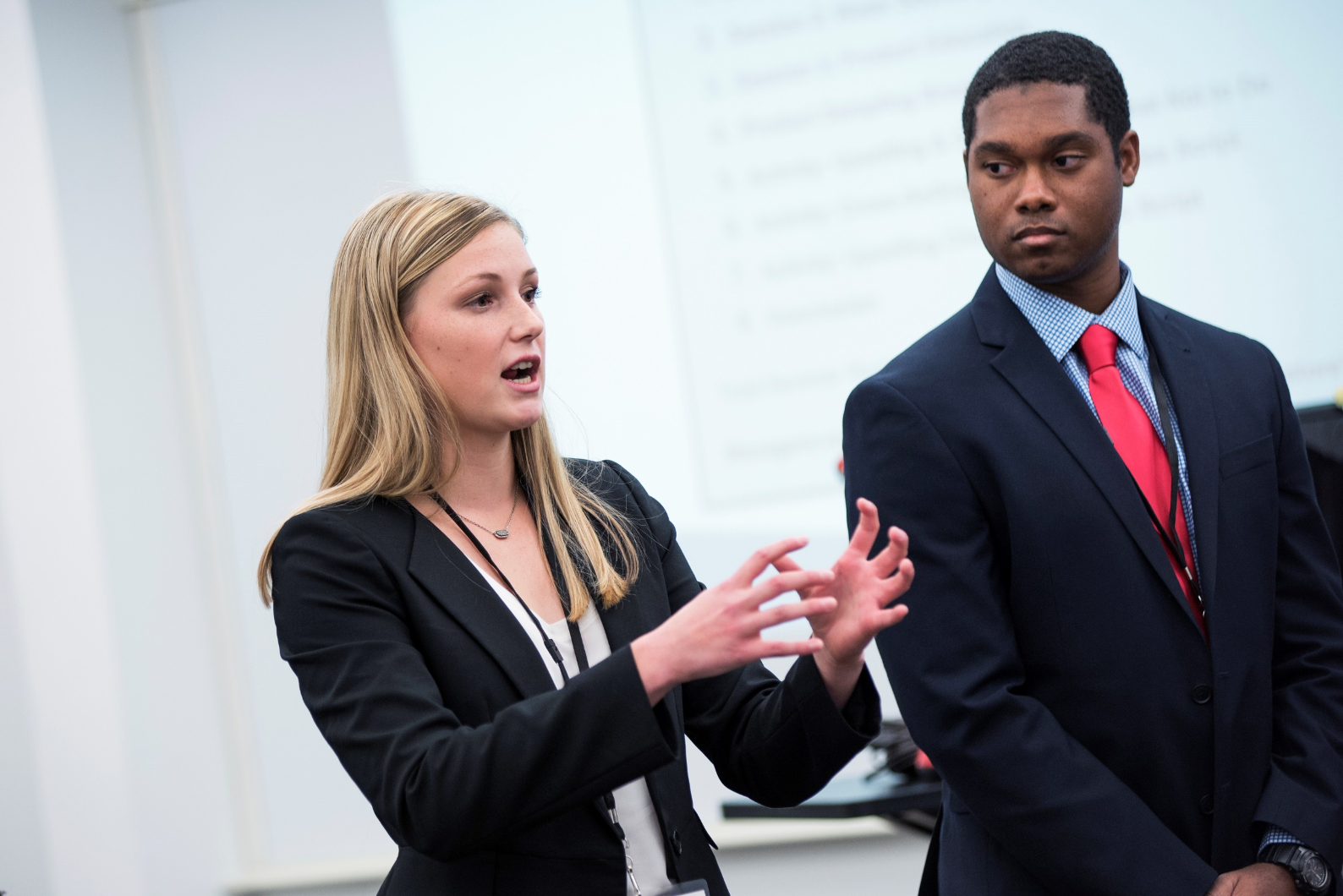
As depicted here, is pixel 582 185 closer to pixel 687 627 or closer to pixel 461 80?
pixel 461 80

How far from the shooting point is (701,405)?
12.4ft

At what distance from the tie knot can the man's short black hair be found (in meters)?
0.23

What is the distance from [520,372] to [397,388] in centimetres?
17

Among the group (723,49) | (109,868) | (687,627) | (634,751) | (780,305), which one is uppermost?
(723,49)

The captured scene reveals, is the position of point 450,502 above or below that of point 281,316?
below

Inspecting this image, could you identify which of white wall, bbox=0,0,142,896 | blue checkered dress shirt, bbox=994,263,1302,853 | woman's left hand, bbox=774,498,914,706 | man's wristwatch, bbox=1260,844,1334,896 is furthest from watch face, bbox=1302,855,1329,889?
white wall, bbox=0,0,142,896

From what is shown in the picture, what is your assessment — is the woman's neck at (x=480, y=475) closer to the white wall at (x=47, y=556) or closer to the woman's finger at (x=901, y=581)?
the woman's finger at (x=901, y=581)

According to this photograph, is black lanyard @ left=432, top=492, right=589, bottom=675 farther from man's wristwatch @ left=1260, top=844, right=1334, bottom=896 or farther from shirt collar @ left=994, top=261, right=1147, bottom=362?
man's wristwatch @ left=1260, top=844, right=1334, bottom=896

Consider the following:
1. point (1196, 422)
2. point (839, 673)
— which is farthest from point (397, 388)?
point (1196, 422)

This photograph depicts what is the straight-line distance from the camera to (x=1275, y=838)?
1.50 metres

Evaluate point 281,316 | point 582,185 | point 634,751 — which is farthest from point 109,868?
point 634,751

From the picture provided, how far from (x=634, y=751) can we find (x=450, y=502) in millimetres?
490

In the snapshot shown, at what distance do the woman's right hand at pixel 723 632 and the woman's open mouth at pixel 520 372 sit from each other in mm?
456

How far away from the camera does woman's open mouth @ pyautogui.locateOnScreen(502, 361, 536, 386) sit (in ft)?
5.10
